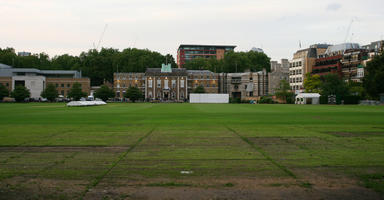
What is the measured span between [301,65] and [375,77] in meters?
58.0

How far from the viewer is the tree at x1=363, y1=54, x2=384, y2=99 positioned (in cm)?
7212

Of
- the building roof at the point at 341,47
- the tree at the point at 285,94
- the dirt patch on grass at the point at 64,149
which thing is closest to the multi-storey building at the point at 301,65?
the building roof at the point at 341,47

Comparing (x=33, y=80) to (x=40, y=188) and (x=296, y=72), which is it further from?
(x=40, y=188)

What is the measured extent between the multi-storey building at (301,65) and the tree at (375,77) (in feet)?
160

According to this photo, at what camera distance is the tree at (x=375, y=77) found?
72125mm

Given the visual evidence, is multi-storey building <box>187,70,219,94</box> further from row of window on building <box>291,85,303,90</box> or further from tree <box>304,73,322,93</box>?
tree <box>304,73,322,93</box>

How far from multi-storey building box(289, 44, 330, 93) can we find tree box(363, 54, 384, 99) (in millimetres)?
48677

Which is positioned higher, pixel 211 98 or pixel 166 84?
pixel 166 84

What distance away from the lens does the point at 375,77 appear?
237ft

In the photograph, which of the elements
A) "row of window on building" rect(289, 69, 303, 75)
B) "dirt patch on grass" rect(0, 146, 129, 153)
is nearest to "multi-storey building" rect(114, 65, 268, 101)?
"row of window on building" rect(289, 69, 303, 75)

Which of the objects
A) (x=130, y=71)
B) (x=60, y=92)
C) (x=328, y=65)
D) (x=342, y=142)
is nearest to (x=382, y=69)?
(x=328, y=65)

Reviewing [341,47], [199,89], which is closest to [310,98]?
[341,47]

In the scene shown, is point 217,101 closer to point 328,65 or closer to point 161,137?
point 328,65

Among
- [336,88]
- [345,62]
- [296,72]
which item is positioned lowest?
[336,88]
